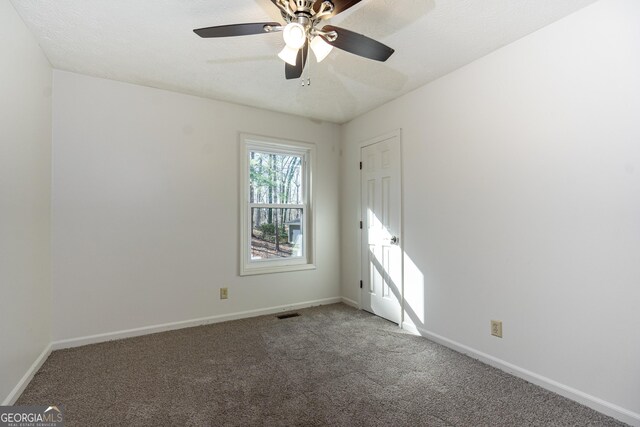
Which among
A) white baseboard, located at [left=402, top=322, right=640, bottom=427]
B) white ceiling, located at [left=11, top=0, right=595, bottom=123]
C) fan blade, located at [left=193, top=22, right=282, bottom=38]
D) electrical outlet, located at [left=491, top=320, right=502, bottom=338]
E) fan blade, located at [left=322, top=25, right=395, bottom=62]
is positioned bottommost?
white baseboard, located at [left=402, top=322, right=640, bottom=427]

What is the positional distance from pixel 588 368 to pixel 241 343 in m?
2.61

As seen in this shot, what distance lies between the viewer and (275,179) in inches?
154

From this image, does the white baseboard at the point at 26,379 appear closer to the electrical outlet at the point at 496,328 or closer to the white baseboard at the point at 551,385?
the white baseboard at the point at 551,385

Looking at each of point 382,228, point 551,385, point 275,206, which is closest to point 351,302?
point 382,228

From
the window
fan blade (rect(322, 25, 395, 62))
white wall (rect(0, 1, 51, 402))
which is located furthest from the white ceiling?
the window

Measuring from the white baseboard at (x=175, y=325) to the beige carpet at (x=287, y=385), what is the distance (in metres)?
0.09

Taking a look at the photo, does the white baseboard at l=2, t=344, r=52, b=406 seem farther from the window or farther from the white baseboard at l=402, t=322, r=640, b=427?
the white baseboard at l=402, t=322, r=640, b=427

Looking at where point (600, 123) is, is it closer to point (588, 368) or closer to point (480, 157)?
point (480, 157)

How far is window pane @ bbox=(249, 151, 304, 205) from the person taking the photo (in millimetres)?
3760

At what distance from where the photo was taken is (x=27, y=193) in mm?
2172

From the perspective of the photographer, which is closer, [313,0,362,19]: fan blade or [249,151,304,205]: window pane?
[313,0,362,19]: fan blade

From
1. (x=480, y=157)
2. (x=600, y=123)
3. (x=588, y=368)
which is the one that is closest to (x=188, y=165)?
(x=480, y=157)

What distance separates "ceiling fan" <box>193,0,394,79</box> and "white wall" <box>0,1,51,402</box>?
136cm

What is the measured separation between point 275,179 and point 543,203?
2803 millimetres
